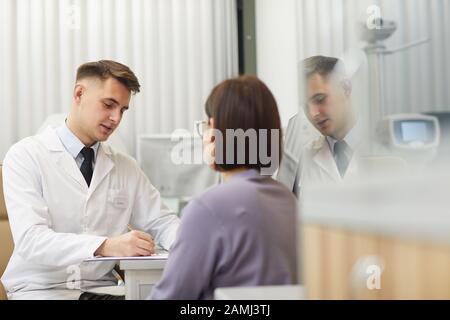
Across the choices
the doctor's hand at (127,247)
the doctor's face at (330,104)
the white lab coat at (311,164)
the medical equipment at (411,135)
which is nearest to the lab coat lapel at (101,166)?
the doctor's hand at (127,247)

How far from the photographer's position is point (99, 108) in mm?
1700

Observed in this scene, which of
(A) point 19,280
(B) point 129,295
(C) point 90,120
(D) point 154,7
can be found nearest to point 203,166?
(D) point 154,7

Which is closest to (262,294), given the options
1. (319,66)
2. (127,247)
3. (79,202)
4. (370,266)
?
(370,266)

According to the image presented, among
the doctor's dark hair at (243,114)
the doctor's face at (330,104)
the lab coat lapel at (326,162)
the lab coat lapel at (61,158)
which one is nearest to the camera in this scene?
the doctor's face at (330,104)

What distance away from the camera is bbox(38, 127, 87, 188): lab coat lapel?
166cm

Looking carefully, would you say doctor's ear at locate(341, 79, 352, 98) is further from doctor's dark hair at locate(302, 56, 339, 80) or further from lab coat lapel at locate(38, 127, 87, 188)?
lab coat lapel at locate(38, 127, 87, 188)

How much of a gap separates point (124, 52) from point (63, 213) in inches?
49.9

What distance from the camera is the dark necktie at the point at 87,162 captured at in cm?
169

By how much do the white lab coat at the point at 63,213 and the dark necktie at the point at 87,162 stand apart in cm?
2

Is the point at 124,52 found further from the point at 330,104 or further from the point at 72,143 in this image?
the point at 330,104

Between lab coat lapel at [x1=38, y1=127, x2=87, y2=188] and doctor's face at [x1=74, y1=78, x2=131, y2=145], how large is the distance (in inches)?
2.7

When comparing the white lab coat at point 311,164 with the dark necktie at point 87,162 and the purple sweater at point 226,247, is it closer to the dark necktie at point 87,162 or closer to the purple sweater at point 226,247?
the purple sweater at point 226,247
